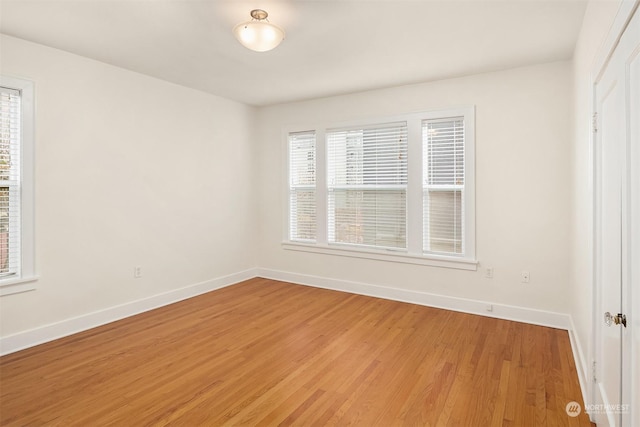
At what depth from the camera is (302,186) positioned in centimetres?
534

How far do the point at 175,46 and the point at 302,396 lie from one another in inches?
124

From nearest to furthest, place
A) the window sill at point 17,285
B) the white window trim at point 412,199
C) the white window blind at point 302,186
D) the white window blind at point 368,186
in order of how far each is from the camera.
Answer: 1. the window sill at point 17,285
2. the white window trim at point 412,199
3. the white window blind at point 368,186
4. the white window blind at point 302,186

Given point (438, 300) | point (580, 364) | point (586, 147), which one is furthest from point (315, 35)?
point (580, 364)

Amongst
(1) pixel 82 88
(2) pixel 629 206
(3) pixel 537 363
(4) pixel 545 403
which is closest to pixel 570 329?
(3) pixel 537 363

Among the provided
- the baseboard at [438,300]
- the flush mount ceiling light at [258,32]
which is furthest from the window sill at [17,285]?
the baseboard at [438,300]

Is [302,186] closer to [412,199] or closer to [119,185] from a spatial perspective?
[412,199]

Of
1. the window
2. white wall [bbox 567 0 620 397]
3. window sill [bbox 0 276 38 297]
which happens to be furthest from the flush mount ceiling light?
window sill [bbox 0 276 38 297]

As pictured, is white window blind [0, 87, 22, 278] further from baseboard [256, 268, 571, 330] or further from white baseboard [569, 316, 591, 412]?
white baseboard [569, 316, 591, 412]

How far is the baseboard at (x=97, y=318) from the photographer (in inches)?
121

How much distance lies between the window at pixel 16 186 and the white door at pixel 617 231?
421 cm

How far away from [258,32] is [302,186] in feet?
9.82

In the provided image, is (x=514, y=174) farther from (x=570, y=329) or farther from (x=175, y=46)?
(x=175, y=46)

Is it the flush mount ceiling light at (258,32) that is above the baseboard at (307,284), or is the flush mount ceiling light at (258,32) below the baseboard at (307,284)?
above

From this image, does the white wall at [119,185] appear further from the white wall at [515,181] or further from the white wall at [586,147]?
the white wall at [586,147]
